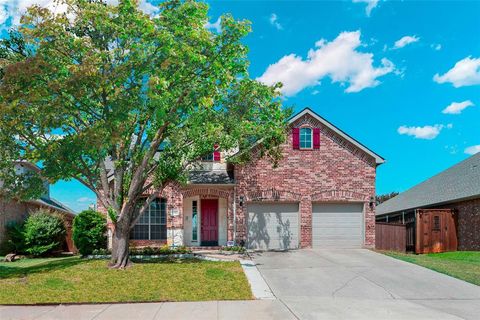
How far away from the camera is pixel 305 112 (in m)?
20.0

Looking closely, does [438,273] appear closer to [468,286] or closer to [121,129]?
[468,286]

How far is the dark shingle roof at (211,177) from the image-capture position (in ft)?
65.4

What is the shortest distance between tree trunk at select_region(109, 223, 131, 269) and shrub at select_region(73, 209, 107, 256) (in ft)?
12.1

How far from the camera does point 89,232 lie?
17828mm

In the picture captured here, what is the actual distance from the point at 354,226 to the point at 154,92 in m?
12.0

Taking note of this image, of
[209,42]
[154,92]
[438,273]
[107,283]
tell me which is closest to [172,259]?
[107,283]

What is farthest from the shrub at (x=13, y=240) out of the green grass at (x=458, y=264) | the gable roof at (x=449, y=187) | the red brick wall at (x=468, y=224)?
the red brick wall at (x=468, y=224)

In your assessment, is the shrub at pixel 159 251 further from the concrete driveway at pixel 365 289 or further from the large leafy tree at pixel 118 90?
the concrete driveway at pixel 365 289

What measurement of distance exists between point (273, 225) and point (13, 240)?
11.9m

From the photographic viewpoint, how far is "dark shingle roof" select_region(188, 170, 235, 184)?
19.9 m

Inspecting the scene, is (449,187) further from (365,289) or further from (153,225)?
(153,225)

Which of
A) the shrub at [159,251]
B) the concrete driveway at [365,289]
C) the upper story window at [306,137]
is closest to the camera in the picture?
the concrete driveway at [365,289]

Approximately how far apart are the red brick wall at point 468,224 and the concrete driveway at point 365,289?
576 centimetres

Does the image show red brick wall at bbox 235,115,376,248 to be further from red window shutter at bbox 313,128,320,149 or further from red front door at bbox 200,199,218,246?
red front door at bbox 200,199,218,246
